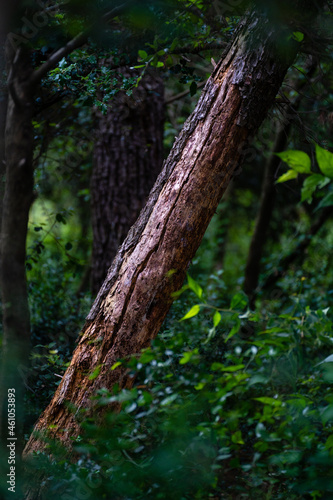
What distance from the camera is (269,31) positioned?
289 cm

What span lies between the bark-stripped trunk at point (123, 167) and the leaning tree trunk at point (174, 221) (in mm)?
2295

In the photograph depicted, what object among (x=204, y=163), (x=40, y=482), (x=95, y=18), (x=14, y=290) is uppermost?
(x=95, y=18)

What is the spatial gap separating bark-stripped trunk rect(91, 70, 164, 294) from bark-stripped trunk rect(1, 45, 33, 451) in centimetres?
269

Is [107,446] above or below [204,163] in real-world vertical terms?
below

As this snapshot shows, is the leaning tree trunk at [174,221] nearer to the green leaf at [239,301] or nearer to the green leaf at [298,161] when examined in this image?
the green leaf at [239,301]

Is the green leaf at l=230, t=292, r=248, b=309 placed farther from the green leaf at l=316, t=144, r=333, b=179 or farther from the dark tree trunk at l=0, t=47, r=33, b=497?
the dark tree trunk at l=0, t=47, r=33, b=497

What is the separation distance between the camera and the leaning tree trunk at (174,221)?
2.88m

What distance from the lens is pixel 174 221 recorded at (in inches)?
115

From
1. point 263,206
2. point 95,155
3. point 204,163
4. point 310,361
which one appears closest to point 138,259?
point 204,163

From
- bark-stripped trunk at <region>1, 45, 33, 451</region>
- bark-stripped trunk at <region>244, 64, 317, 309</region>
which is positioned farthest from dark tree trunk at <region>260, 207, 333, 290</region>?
bark-stripped trunk at <region>1, 45, 33, 451</region>

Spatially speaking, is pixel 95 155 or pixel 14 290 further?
pixel 95 155

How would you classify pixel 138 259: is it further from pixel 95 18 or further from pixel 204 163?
pixel 95 18

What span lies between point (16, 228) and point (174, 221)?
945 millimetres

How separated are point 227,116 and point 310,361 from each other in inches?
98.3
